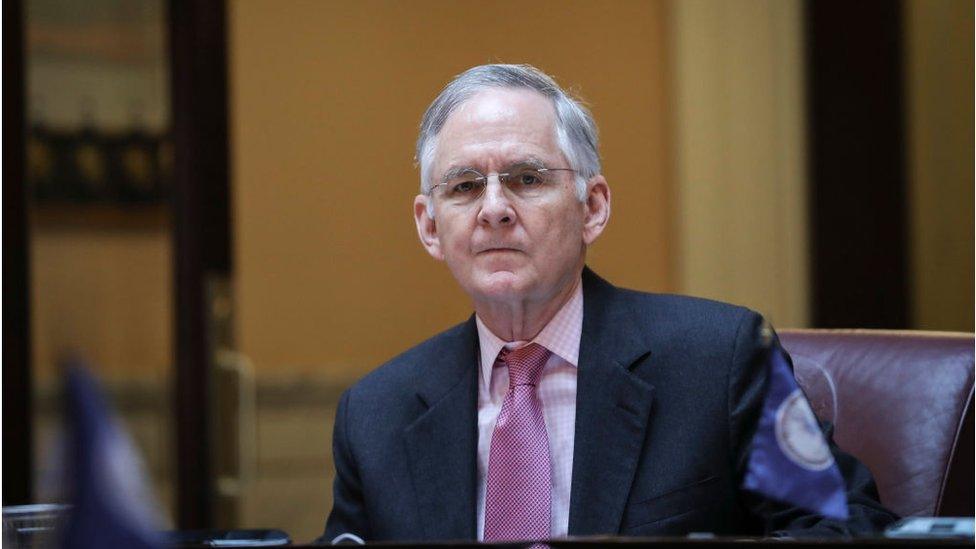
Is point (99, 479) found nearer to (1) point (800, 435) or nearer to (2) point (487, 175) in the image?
(1) point (800, 435)

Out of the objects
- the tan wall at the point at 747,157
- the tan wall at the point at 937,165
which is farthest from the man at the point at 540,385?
the tan wall at the point at 937,165

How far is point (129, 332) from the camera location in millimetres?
3494

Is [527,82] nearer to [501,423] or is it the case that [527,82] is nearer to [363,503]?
[501,423]

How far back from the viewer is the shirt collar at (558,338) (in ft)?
5.43

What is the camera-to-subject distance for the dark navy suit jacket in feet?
5.03

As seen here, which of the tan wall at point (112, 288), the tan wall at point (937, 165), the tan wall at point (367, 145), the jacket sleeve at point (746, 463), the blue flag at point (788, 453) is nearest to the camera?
the blue flag at point (788, 453)

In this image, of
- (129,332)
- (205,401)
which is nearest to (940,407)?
(205,401)

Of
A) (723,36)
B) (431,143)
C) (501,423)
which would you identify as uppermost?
(723,36)

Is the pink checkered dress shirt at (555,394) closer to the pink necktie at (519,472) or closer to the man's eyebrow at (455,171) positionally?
the pink necktie at (519,472)

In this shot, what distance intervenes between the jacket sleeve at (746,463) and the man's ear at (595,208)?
234 millimetres

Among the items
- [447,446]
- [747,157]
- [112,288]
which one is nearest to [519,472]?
[447,446]

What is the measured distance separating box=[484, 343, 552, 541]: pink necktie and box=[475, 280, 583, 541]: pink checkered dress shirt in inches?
0.8

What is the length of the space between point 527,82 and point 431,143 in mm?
155

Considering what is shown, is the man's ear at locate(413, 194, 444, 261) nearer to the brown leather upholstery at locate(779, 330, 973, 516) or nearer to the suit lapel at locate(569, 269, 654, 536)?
the suit lapel at locate(569, 269, 654, 536)
